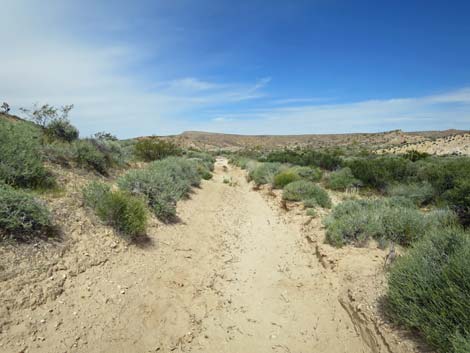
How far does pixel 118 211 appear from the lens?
19.9 feet

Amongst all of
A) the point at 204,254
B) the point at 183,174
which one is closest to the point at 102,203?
the point at 204,254

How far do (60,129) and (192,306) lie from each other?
10.5m

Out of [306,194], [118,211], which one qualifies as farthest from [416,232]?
[118,211]

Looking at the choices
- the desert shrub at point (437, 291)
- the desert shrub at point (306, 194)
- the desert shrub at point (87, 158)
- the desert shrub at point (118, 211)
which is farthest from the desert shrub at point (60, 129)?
the desert shrub at point (437, 291)

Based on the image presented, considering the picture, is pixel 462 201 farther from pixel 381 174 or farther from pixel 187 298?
pixel 187 298

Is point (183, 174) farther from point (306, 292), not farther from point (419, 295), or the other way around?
point (419, 295)

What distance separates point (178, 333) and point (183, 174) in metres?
9.44

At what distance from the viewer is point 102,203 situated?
6113 millimetres

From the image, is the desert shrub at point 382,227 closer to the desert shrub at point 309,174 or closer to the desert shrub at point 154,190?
the desert shrub at point 154,190

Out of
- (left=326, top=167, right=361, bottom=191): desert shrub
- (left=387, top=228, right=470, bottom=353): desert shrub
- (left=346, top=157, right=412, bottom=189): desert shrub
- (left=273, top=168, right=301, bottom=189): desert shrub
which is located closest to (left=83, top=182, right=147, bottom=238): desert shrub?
(left=387, top=228, right=470, bottom=353): desert shrub

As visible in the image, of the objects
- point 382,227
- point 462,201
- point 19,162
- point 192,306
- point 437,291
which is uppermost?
point 19,162

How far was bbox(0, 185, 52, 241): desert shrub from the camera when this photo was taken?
4.16 m

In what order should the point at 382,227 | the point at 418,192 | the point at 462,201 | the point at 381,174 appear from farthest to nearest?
the point at 381,174 < the point at 418,192 < the point at 462,201 < the point at 382,227

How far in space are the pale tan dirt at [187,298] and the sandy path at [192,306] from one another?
0.02 m
